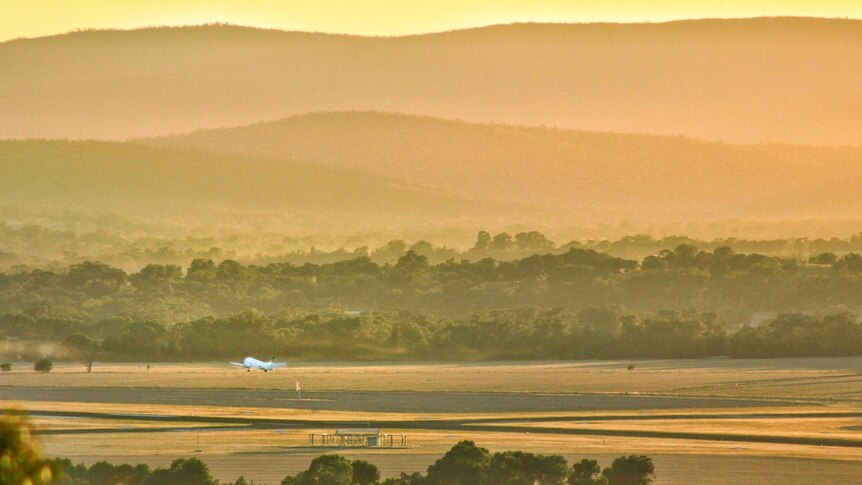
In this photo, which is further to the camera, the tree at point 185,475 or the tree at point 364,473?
the tree at point 364,473

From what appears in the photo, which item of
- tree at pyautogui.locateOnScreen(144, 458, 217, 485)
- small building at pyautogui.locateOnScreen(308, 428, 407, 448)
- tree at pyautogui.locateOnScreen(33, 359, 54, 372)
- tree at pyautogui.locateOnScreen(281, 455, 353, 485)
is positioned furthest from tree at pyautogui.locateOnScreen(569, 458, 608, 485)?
tree at pyautogui.locateOnScreen(33, 359, 54, 372)

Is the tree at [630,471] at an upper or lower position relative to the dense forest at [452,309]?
lower

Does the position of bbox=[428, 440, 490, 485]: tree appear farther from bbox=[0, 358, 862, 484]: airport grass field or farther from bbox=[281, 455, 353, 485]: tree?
bbox=[0, 358, 862, 484]: airport grass field

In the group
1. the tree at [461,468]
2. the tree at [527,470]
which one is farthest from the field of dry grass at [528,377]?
the tree at [461,468]

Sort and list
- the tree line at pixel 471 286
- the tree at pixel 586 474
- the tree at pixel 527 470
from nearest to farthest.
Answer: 1. the tree at pixel 586 474
2. the tree at pixel 527 470
3. the tree line at pixel 471 286

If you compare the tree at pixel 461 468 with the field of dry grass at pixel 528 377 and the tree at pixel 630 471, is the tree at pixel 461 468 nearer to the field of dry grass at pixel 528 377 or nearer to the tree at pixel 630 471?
the tree at pixel 630 471

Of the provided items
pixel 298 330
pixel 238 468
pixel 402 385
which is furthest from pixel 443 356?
pixel 238 468

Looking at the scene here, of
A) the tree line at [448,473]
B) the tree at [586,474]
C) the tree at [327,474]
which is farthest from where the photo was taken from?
the tree at [586,474]

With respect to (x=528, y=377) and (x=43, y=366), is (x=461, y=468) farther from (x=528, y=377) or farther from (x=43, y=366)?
(x=43, y=366)
